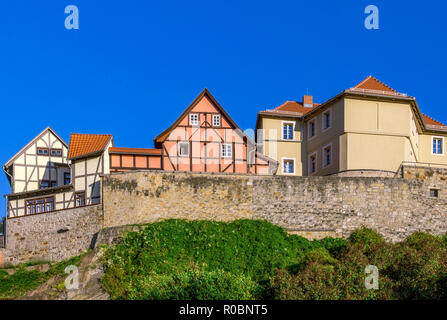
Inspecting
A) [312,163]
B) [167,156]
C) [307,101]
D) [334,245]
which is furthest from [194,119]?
[334,245]

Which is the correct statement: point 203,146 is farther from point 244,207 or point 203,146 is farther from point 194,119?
point 244,207

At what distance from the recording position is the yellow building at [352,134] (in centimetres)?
4228

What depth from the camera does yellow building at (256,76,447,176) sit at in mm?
42281

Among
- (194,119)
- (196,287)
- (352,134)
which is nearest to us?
(196,287)

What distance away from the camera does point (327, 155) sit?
44531mm

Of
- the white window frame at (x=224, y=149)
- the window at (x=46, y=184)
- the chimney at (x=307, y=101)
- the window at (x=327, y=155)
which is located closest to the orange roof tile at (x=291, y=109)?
the chimney at (x=307, y=101)

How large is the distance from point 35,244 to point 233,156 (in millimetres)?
12752

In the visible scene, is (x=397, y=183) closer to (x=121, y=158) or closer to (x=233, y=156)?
(x=233, y=156)

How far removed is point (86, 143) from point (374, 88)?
17891 mm

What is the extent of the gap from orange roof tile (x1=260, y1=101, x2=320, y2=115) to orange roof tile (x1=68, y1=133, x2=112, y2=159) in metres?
11.3
